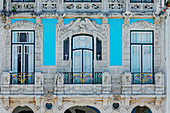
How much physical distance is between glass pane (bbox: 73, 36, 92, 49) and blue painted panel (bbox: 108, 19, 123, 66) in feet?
3.96

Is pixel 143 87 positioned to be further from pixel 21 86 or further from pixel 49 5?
pixel 49 5

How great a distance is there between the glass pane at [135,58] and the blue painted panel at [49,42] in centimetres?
428

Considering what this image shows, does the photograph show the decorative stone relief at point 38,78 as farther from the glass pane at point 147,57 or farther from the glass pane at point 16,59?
the glass pane at point 147,57

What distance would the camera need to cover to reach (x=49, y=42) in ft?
101

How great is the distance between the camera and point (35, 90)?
30328 mm

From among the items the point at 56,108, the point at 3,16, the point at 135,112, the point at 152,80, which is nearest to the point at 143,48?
the point at 152,80

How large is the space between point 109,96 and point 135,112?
2532 mm

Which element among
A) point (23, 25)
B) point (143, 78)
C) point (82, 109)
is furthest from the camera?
point (82, 109)

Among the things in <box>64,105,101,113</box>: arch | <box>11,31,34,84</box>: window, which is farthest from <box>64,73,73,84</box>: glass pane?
<box>64,105,101,113</box>: arch

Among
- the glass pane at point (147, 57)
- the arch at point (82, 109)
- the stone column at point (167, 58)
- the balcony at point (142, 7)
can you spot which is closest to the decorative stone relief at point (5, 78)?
the arch at point (82, 109)

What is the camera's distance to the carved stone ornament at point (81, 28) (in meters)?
30.8

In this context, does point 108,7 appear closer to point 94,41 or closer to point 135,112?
point 94,41

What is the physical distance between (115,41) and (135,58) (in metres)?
1.44

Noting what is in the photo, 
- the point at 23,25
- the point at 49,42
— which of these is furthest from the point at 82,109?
the point at 23,25
